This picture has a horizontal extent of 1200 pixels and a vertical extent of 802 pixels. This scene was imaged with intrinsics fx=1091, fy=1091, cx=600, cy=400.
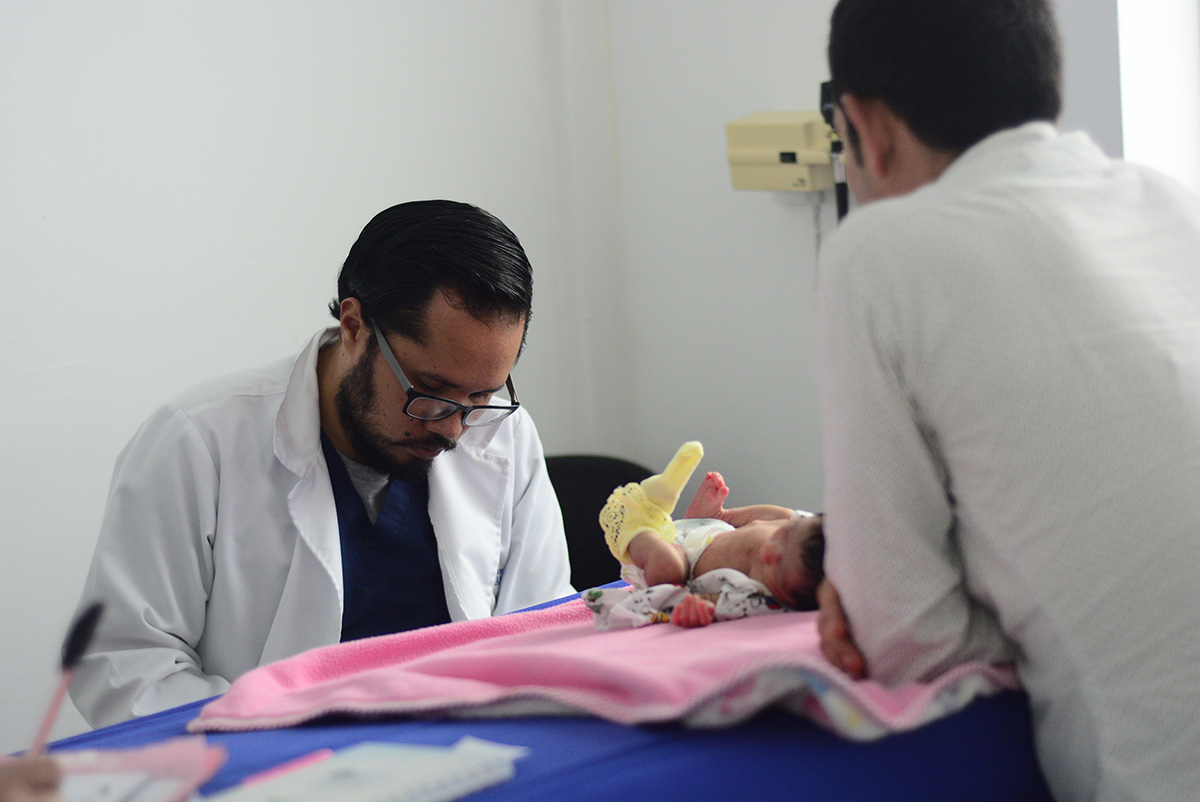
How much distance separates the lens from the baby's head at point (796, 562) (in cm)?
140

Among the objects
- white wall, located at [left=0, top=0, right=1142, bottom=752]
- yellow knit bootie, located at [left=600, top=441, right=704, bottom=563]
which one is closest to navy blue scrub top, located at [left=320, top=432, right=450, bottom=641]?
yellow knit bootie, located at [left=600, top=441, right=704, bottom=563]

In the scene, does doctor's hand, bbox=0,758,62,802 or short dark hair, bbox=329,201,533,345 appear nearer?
doctor's hand, bbox=0,758,62,802

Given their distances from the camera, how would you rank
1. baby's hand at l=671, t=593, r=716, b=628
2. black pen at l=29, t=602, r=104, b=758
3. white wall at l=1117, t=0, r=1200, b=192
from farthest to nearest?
1. white wall at l=1117, t=0, r=1200, b=192
2. baby's hand at l=671, t=593, r=716, b=628
3. black pen at l=29, t=602, r=104, b=758

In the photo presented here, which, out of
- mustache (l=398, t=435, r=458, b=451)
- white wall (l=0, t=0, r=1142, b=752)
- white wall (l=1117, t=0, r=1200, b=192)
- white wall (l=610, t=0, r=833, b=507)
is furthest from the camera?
white wall (l=610, t=0, r=833, b=507)

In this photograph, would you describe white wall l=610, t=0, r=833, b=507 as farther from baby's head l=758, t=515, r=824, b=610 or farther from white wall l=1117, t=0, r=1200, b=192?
baby's head l=758, t=515, r=824, b=610

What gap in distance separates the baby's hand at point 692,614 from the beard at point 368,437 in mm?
662

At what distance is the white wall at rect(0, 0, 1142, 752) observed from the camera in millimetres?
2430

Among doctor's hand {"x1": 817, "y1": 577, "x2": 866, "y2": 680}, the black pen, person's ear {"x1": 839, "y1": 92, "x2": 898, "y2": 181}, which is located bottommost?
doctor's hand {"x1": 817, "y1": 577, "x2": 866, "y2": 680}

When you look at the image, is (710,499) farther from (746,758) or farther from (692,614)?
(746,758)

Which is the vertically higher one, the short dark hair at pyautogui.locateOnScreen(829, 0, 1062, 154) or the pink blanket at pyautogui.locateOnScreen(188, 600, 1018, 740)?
the short dark hair at pyautogui.locateOnScreen(829, 0, 1062, 154)

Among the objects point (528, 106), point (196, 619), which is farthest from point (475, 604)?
point (528, 106)

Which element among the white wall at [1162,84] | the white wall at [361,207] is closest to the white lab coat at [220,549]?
the white wall at [361,207]

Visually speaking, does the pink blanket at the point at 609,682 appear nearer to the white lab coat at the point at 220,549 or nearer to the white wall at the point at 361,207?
the white lab coat at the point at 220,549

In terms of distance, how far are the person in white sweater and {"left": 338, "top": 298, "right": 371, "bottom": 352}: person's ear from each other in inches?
42.7
